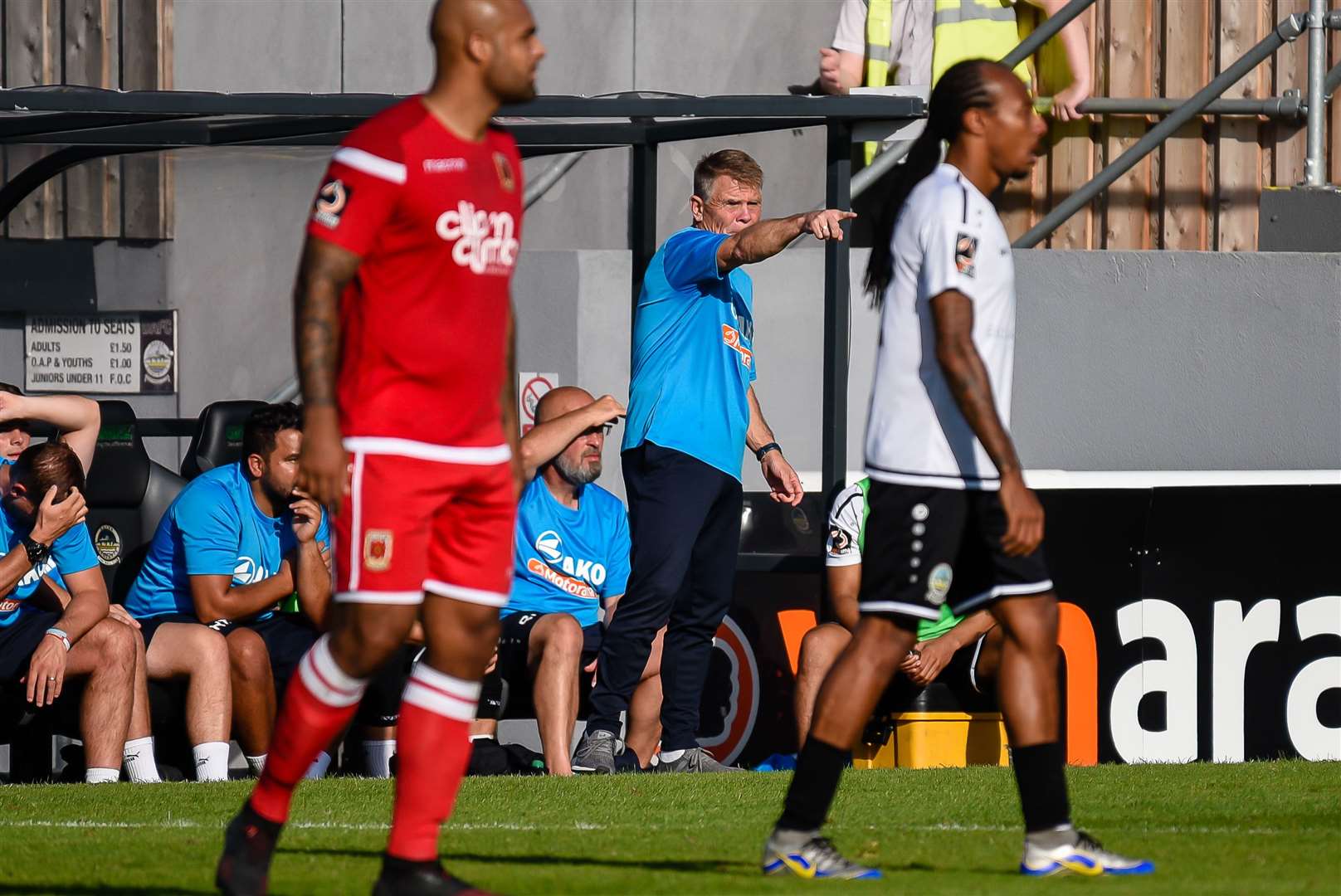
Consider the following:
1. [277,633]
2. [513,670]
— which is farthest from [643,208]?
[277,633]

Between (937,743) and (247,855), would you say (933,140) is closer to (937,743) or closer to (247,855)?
(247,855)

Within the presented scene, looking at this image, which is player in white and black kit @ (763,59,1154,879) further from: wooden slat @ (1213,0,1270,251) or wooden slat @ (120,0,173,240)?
wooden slat @ (120,0,173,240)

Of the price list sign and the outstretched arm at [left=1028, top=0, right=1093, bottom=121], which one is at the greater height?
the outstretched arm at [left=1028, top=0, right=1093, bottom=121]

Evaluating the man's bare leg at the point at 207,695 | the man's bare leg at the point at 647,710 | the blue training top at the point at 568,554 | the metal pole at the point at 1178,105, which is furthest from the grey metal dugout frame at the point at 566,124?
the metal pole at the point at 1178,105

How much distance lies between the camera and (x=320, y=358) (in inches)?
168

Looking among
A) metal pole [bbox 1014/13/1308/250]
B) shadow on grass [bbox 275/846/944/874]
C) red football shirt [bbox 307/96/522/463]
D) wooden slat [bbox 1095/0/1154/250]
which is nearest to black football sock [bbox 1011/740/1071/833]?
shadow on grass [bbox 275/846/944/874]

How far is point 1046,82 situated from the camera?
12070 mm

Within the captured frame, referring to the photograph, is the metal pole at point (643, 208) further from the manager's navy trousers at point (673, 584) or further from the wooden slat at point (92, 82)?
the wooden slat at point (92, 82)

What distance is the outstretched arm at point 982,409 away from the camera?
4770mm

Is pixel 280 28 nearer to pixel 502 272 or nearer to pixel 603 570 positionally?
pixel 603 570

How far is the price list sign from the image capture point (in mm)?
12297

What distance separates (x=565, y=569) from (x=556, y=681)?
679 mm

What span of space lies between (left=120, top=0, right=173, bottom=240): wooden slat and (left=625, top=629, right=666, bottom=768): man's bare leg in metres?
5.30

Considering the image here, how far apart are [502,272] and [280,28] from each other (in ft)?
27.4
